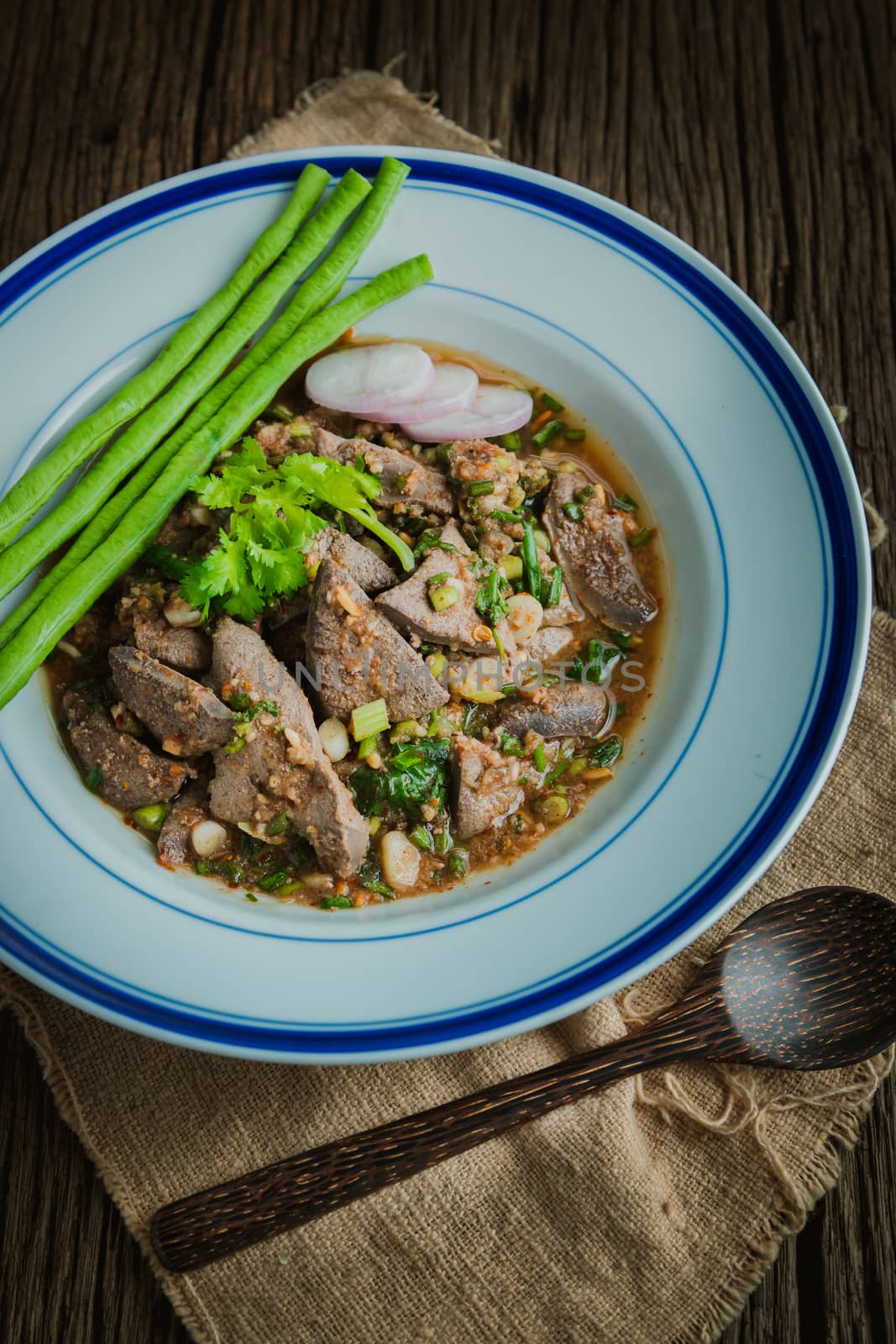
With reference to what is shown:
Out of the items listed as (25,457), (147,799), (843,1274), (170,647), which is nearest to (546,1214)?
(843,1274)

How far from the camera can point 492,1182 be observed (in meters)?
4.18

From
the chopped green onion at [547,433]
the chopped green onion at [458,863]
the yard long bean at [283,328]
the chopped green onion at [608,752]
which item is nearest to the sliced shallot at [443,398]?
the chopped green onion at [547,433]

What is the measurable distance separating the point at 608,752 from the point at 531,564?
0.89m

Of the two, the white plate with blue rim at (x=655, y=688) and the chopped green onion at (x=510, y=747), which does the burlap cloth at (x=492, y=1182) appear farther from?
the chopped green onion at (x=510, y=747)

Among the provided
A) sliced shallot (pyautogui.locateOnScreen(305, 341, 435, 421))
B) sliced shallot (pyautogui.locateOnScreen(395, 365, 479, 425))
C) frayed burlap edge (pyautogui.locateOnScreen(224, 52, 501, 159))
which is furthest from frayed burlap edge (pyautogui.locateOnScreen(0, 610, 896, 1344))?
frayed burlap edge (pyautogui.locateOnScreen(224, 52, 501, 159))

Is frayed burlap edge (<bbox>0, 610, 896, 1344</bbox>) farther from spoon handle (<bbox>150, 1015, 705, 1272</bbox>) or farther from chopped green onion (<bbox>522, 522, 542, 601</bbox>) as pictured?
chopped green onion (<bbox>522, 522, 542, 601</bbox>)

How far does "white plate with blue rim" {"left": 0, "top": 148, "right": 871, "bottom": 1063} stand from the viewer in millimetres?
3887

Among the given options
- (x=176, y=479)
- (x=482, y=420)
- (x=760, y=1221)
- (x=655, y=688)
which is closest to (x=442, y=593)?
(x=482, y=420)

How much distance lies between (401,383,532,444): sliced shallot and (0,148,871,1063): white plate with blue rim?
0.61ft

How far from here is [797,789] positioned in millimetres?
3990

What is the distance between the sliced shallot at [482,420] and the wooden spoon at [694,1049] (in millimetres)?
2360

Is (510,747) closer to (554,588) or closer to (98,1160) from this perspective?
(554,588)

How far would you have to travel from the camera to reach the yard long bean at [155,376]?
4.25 metres

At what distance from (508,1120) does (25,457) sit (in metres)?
3.28
